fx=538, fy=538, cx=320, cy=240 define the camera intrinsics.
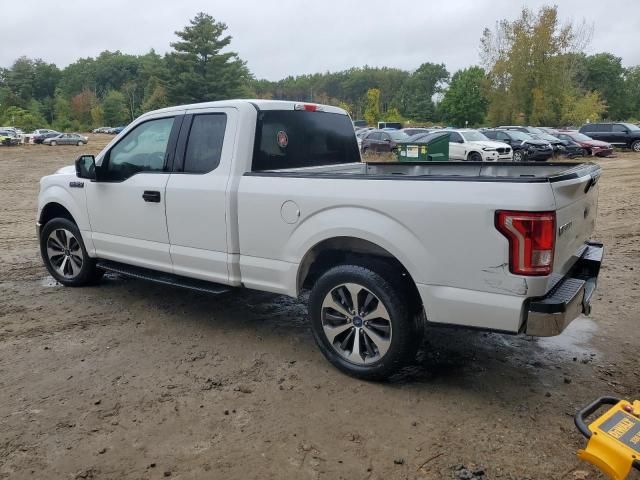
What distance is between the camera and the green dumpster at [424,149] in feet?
58.3

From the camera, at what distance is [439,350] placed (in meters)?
4.36

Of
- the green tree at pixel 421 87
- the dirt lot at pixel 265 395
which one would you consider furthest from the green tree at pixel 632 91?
the dirt lot at pixel 265 395

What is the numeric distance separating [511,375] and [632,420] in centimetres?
126

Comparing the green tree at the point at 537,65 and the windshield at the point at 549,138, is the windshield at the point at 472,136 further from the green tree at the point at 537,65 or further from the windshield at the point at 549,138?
the green tree at the point at 537,65

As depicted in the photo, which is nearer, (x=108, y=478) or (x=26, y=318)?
(x=108, y=478)

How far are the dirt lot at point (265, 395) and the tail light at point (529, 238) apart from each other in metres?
0.98

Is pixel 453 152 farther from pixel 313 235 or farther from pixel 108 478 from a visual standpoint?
pixel 108 478

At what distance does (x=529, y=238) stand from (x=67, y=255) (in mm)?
4950

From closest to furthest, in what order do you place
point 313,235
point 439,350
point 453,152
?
1. point 313,235
2. point 439,350
3. point 453,152

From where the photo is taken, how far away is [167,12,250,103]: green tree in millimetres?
71750

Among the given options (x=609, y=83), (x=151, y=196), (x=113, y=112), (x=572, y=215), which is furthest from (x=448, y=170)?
(x=609, y=83)

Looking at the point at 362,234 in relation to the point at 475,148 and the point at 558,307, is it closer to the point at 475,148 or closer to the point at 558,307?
the point at 558,307

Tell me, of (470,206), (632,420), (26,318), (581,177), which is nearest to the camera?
(632,420)

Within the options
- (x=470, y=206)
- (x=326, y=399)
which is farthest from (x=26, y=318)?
(x=470, y=206)
